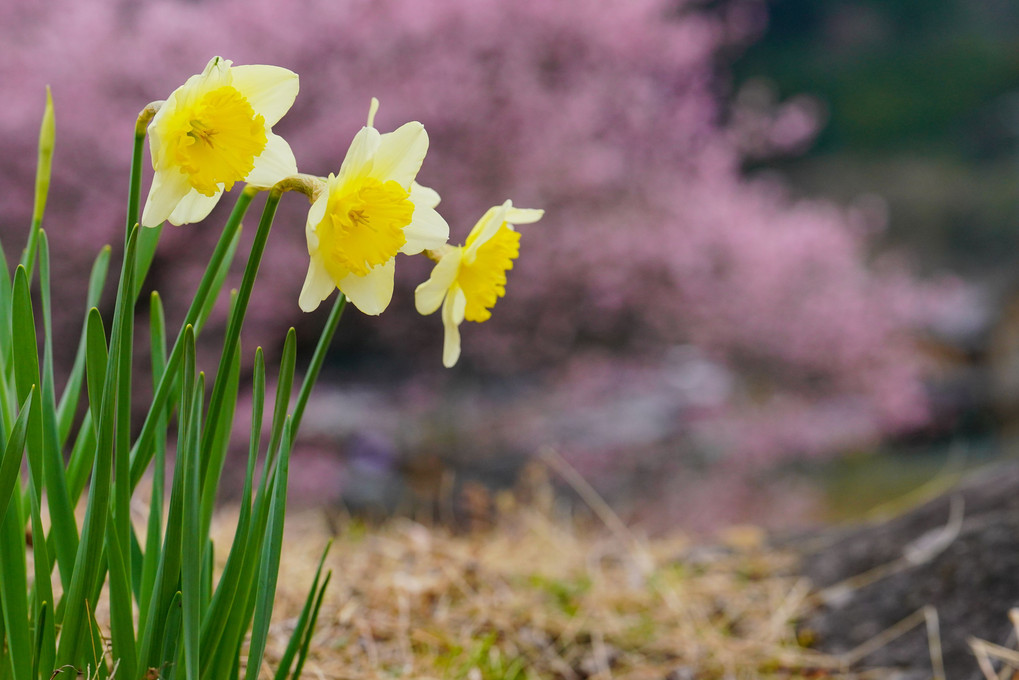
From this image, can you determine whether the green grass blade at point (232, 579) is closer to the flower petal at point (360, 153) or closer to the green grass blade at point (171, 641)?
the green grass blade at point (171, 641)

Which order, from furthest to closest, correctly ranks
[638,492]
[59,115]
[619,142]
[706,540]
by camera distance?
[638,492]
[619,142]
[59,115]
[706,540]

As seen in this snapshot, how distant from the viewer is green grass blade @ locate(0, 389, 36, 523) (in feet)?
1.30

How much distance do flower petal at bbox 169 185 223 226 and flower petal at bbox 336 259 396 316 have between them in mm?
79

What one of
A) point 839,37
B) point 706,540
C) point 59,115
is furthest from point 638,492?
point 839,37

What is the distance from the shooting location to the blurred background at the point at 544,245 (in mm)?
2156

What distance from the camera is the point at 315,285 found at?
38 centimetres

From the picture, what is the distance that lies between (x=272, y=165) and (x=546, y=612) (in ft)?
2.54

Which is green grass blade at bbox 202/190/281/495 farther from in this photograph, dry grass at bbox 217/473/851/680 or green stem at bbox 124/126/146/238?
dry grass at bbox 217/473/851/680

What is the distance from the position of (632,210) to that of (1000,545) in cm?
170

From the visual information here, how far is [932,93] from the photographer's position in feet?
29.9

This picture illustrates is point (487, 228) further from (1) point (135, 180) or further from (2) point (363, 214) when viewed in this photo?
(1) point (135, 180)

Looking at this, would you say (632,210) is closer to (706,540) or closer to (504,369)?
(504,369)

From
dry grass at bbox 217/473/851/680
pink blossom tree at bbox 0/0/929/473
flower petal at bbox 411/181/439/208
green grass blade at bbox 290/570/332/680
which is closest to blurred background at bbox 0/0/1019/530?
pink blossom tree at bbox 0/0/929/473

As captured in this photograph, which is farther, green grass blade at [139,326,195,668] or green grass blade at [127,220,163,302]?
green grass blade at [127,220,163,302]
